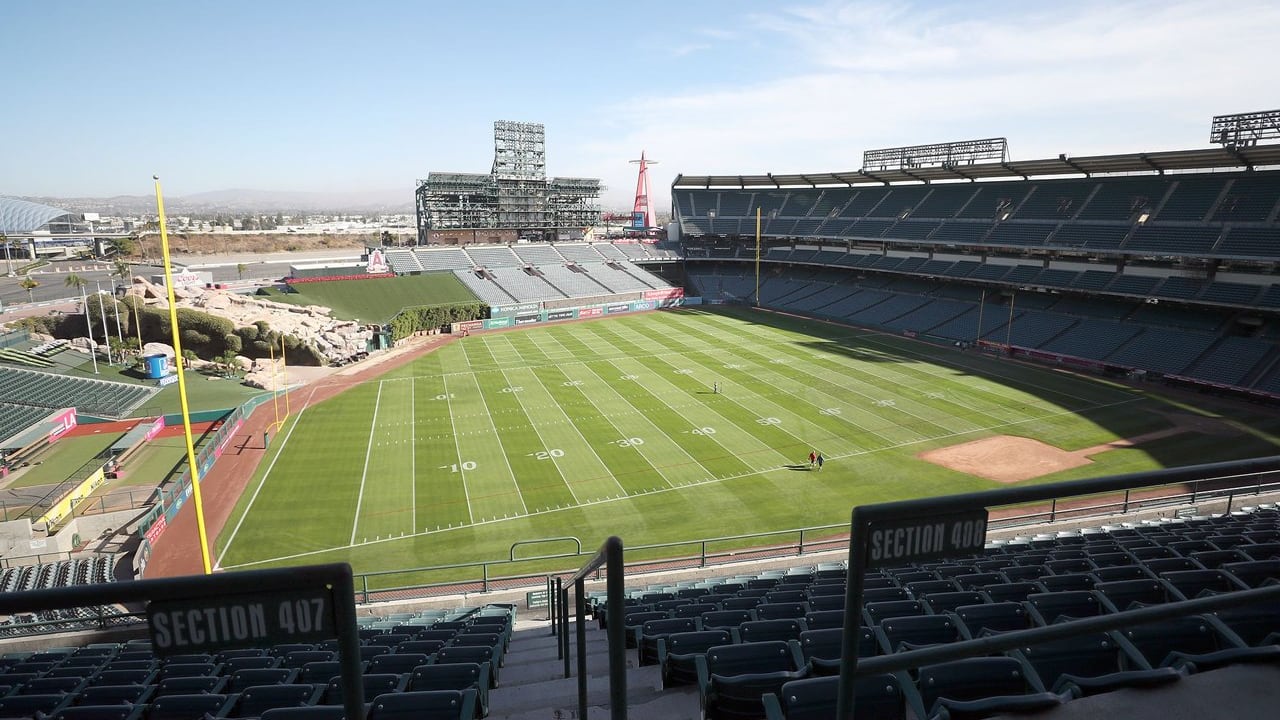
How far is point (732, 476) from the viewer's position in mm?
28047

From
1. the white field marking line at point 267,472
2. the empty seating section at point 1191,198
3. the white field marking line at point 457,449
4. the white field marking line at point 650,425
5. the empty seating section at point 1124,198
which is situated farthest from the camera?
the empty seating section at point 1124,198

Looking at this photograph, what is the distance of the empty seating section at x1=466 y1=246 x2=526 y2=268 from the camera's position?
7369 cm

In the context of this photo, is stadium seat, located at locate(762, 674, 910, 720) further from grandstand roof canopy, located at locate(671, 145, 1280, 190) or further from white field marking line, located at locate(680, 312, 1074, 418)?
grandstand roof canopy, located at locate(671, 145, 1280, 190)

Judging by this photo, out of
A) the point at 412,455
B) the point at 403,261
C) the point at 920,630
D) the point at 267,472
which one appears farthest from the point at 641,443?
the point at 403,261

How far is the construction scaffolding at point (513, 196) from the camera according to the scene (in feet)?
250

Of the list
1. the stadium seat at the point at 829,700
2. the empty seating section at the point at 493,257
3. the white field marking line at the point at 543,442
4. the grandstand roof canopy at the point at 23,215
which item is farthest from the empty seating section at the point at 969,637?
the grandstand roof canopy at the point at 23,215

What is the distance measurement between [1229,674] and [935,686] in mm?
1417

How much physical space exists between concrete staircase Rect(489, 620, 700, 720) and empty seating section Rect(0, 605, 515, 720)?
0.85 ft

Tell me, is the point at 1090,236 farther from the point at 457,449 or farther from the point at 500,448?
the point at 457,449

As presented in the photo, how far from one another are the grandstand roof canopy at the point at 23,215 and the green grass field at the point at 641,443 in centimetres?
9249

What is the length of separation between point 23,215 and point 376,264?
80.7 meters

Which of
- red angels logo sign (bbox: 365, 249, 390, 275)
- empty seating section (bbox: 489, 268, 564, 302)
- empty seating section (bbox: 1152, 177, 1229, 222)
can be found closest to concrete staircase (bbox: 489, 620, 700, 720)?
empty seating section (bbox: 1152, 177, 1229, 222)

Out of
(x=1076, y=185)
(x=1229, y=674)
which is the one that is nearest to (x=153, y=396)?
(x=1229, y=674)

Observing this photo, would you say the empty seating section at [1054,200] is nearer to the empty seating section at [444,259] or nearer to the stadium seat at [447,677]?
the empty seating section at [444,259]
